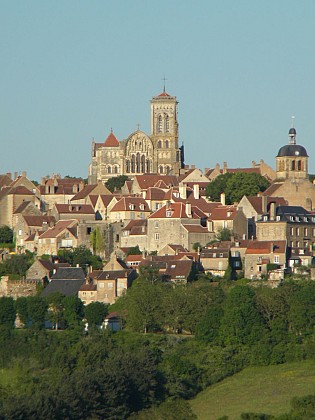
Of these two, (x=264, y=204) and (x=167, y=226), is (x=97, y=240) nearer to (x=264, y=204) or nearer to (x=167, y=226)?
(x=167, y=226)

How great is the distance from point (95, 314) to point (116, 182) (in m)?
28.3

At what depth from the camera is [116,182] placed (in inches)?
4769

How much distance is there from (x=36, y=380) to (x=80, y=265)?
18232mm

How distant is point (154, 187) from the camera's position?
112 meters

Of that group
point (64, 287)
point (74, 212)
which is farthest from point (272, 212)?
point (74, 212)

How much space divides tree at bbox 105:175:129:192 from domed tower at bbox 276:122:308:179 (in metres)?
12.8

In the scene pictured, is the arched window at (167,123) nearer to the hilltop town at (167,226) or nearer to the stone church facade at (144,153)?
the stone church facade at (144,153)

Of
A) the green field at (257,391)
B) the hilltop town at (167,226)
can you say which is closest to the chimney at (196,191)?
the hilltop town at (167,226)

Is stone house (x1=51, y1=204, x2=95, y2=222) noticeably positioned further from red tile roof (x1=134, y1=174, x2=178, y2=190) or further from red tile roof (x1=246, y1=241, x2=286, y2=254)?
red tile roof (x1=246, y1=241, x2=286, y2=254)

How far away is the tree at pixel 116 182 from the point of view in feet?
394

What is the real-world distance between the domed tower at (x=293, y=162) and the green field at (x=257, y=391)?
23.7 meters

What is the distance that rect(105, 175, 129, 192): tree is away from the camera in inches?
4732

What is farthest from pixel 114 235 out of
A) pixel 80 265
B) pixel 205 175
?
pixel 205 175

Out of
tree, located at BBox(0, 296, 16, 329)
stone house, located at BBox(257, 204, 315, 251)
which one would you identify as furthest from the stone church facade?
tree, located at BBox(0, 296, 16, 329)
